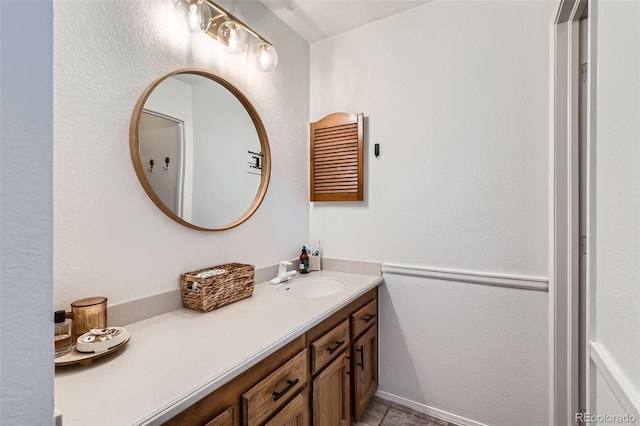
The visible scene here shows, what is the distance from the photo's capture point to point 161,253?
48.9 inches

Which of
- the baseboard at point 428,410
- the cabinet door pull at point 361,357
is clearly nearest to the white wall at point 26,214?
the cabinet door pull at point 361,357

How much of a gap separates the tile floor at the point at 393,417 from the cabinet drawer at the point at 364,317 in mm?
527

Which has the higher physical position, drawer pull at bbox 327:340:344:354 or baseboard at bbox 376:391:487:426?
drawer pull at bbox 327:340:344:354

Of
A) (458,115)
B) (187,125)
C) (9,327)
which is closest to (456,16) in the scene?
(458,115)

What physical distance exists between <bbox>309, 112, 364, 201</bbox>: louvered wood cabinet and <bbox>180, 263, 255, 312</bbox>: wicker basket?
855mm

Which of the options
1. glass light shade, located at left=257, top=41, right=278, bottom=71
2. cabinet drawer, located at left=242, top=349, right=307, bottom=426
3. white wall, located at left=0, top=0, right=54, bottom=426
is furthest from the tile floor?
glass light shade, located at left=257, top=41, right=278, bottom=71

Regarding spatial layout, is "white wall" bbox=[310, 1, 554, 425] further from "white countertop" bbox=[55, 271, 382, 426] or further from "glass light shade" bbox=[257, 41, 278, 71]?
"white countertop" bbox=[55, 271, 382, 426]

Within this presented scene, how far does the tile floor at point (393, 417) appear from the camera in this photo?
169cm

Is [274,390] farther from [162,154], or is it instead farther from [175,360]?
[162,154]

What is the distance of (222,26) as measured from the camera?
1.41m

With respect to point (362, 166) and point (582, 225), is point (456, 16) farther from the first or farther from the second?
point (582, 225)

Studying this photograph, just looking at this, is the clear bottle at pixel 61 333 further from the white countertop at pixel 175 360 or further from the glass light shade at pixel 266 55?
the glass light shade at pixel 266 55

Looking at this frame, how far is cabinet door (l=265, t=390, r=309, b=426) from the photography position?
1012mm

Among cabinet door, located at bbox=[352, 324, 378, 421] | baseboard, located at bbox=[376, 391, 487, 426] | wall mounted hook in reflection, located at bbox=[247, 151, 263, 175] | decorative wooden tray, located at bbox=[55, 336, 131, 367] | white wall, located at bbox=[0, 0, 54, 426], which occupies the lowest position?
baseboard, located at bbox=[376, 391, 487, 426]
